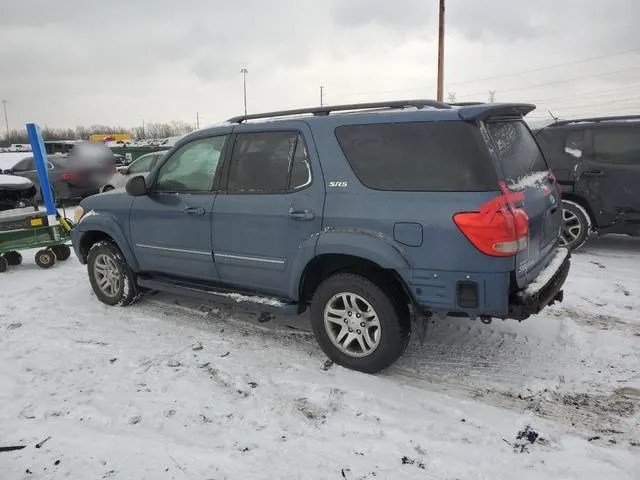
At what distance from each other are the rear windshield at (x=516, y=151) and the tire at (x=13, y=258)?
22.8 ft

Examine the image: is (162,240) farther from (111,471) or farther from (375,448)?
(375,448)

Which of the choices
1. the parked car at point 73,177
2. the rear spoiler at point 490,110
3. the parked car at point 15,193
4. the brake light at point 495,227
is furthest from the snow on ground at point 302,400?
the parked car at point 73,177

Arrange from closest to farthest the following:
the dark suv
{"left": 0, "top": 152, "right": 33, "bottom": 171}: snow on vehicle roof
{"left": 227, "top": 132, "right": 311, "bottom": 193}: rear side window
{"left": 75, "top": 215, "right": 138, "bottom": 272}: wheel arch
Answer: the dark suv, {"left": 227, "top": 132, "right": 311, "bottom": 193}: rear side window, {"left": 75, "top": 215, "right": 138, "bottom": 272}: wheel arch, {"left": 0, "top": 152, "right": 33, "bottom": 171}: snow on vehicle roof

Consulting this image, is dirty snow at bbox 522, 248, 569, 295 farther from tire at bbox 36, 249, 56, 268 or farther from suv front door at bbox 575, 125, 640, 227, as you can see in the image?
tire at bbox 36, 249, 56, 268

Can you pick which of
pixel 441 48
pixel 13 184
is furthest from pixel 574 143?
pixel 441 48

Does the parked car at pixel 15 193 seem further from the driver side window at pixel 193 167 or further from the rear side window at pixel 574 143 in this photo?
the rear side window at pixel 574 143

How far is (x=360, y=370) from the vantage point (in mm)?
3635

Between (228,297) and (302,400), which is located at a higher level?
(228,297)

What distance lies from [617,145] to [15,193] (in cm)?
970

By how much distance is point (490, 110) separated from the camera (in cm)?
325

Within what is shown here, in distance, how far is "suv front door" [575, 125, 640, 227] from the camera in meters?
6.65

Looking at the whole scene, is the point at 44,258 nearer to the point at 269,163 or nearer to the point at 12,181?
the point at 12,181

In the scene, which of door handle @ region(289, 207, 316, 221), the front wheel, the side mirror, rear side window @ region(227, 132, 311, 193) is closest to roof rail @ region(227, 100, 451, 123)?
rear side window @ region(227, 132, 311, 193)

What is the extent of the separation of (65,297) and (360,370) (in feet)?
12.4
